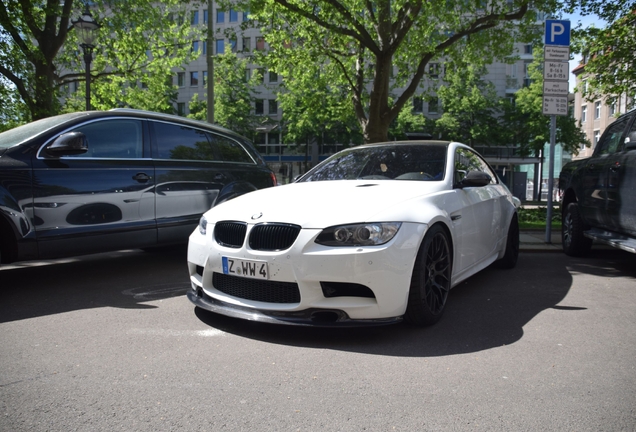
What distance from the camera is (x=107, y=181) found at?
546 cm

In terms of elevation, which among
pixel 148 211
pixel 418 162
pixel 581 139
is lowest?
pixel 148 211

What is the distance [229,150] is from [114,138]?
1762 mm

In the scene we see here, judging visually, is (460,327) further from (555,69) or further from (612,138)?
(555,69)

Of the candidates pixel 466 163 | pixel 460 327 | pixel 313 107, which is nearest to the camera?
pixel 460 327

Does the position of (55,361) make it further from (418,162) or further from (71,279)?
(418,162)

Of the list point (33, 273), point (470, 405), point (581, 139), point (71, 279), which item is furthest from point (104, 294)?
point (581, 139)

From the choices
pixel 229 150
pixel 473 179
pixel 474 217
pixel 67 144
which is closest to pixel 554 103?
pixel 474 217

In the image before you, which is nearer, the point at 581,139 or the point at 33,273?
the point at 33,273

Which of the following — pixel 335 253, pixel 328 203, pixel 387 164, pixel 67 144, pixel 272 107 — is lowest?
pixel 335 253

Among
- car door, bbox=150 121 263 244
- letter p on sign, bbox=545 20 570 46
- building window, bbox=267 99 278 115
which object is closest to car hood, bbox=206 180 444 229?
car door, bbox=150 121 263 244

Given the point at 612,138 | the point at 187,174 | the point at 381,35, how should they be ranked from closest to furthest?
the point at 187,174 < the point at 612,138 < the point at 381,35

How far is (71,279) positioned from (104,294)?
3.15ft

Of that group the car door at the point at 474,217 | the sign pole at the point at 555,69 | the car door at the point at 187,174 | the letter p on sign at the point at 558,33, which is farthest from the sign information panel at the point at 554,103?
the car door at the point at 187,174

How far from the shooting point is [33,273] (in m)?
6.16
